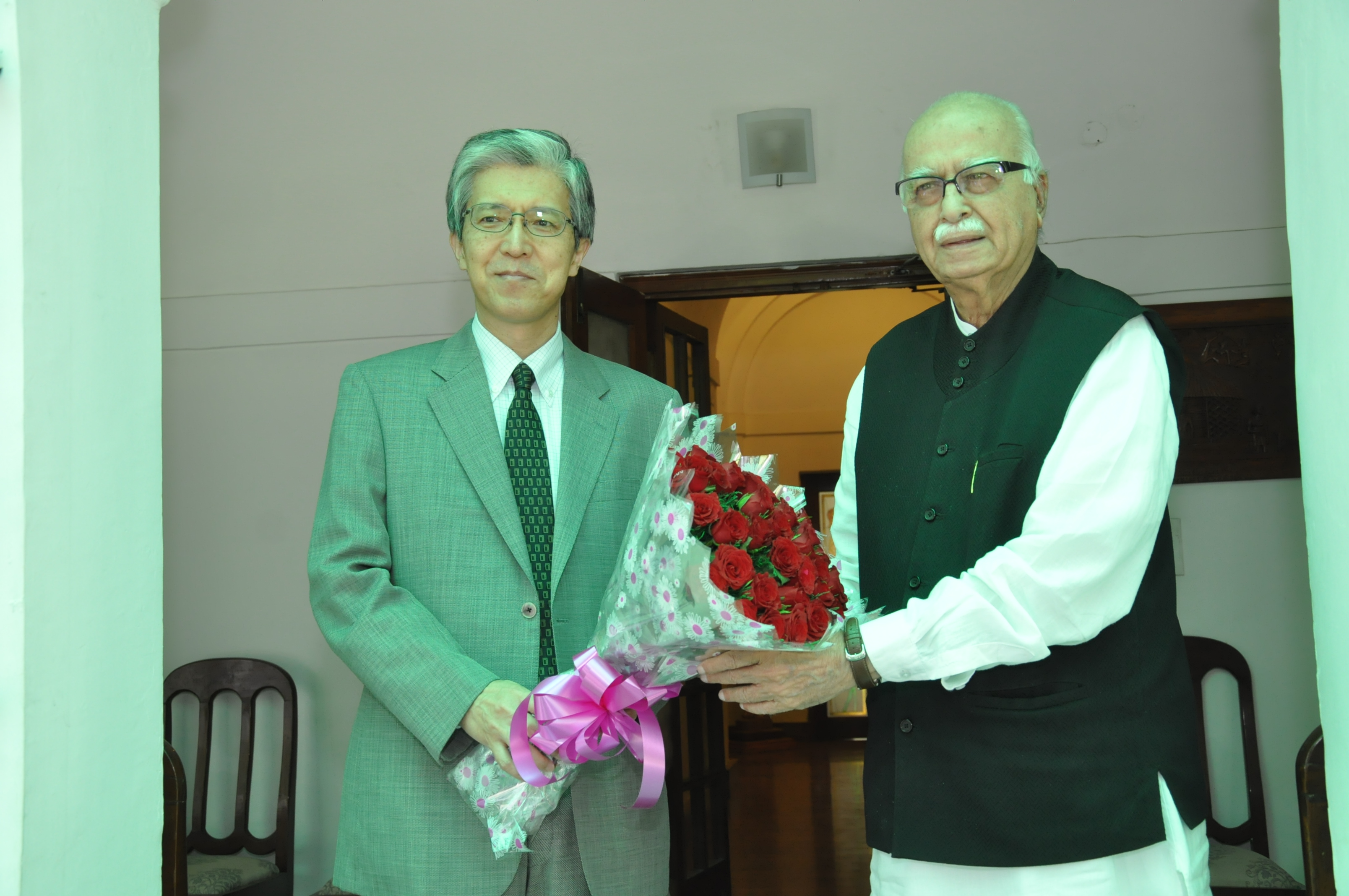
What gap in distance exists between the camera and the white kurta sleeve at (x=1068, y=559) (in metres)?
1.61

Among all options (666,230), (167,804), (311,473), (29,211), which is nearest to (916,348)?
(29,211)

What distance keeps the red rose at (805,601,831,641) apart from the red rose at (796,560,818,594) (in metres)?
0.03

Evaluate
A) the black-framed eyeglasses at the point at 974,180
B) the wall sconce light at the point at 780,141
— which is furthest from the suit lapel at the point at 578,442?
the wall sconce light at the point at 780,141

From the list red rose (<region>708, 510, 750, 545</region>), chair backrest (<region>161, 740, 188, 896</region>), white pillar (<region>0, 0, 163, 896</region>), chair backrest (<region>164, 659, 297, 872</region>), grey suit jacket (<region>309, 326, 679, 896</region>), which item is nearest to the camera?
white pillar (<region>0, 0, 163, 896</region>)

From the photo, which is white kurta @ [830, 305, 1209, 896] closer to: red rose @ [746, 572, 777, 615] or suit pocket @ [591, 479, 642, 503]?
red rose @ [746, 572, 777, 615]

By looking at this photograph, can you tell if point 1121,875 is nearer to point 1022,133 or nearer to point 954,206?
point 954,206

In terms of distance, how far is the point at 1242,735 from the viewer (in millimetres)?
4137

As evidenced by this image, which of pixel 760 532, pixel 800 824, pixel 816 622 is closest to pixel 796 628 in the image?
pixel 816 622

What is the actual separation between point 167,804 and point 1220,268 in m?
3.83

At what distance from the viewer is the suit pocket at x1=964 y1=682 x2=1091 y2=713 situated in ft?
5.54

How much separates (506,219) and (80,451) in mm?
746

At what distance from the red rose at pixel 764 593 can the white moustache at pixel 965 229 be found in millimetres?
661

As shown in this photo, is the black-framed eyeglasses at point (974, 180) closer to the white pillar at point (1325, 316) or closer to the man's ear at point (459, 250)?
the white pillar at point (1325, 316)

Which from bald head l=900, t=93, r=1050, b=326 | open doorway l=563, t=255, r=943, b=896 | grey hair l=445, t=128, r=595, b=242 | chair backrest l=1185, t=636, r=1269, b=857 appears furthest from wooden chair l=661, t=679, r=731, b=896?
bald head l=900, t=93, r=1050, b=326
